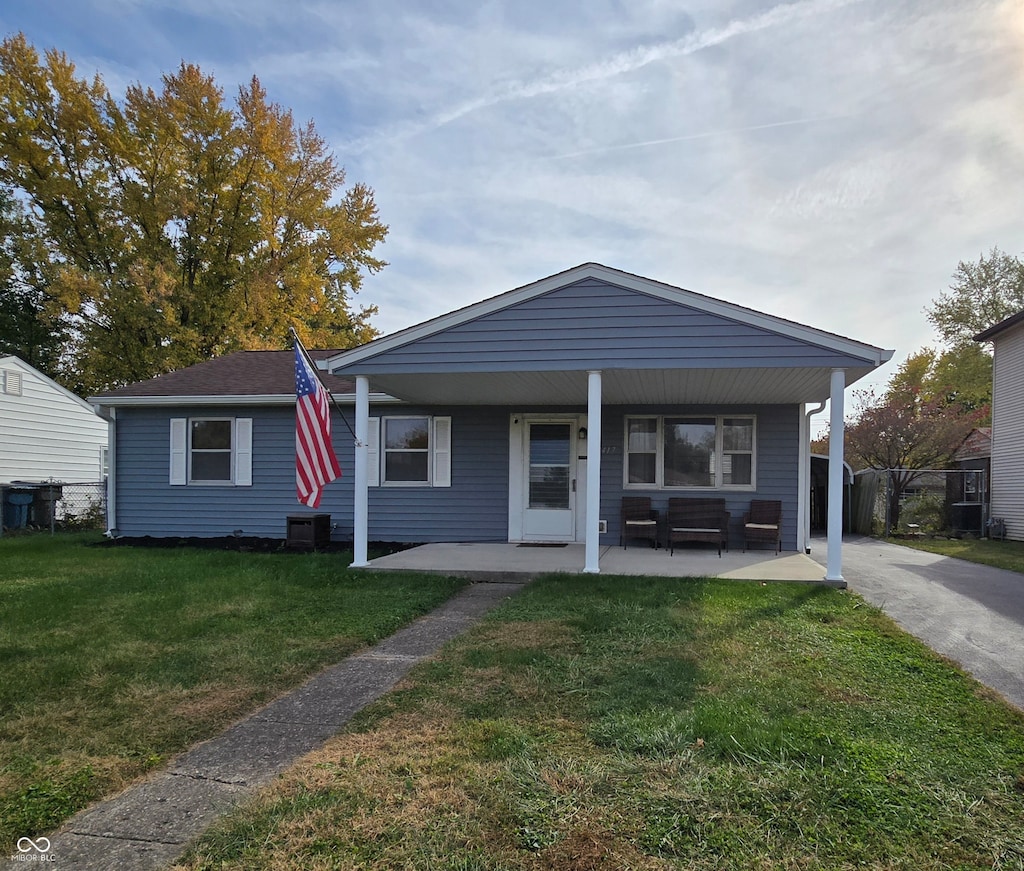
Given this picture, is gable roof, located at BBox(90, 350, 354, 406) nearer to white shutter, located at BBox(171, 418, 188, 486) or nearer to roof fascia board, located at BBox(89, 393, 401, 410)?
roof fascia board, located at BBox(89, 393, 401, 410)

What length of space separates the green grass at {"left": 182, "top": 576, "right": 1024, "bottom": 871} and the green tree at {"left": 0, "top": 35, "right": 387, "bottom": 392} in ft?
58.0

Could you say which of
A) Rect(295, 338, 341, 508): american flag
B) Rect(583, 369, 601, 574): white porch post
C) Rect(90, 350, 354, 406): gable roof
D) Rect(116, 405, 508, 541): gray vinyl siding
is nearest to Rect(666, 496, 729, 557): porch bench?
Rect(583, 369, 601, 574): white porch post

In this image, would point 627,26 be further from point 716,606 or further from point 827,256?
point 716,606

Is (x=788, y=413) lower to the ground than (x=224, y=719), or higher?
higher

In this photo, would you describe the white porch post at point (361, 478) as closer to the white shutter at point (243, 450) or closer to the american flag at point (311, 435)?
the american flag at point (311, 435)

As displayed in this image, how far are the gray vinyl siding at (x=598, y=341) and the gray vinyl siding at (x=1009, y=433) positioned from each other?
10875 mm

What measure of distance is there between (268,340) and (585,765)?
63.9 ft

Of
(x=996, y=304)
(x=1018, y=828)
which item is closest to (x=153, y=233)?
(x=1018, y=828)

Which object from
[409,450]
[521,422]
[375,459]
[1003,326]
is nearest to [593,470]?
[521,422]

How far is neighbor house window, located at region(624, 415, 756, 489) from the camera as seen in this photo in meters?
10.1

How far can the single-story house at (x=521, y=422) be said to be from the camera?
7395 millimetres

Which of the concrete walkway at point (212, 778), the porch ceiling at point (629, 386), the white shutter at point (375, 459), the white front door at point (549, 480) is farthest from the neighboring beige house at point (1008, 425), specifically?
the concrete walkway at point (212, 778)

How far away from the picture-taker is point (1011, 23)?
7562mm

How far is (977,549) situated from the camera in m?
12.3
